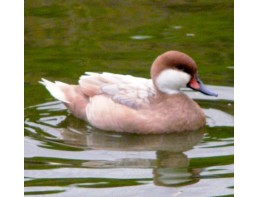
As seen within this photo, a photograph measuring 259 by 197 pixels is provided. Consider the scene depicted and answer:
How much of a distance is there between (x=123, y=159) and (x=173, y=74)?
1.50 meters

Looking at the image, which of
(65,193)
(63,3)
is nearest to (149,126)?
(65,193)

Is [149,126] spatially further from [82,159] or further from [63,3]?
[63,3]

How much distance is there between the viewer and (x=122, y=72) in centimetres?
1269

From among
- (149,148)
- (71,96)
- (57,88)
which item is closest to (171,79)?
(149,148)

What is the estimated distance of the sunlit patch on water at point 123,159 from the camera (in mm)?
9305

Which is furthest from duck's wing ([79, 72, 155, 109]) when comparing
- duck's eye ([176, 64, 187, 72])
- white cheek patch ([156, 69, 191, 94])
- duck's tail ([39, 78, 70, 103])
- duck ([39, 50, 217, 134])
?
duck's eye ([176, 64, 187, 72])

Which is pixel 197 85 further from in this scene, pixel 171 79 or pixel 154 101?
pixel 154 101

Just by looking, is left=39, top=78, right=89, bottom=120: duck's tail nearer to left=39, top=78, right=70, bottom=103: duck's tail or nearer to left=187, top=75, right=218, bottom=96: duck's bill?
left=39, top=78, right=70, bottom=103: duck's tail

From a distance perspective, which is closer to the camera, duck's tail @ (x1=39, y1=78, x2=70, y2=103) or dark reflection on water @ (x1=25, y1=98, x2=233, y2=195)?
dark reflection on water @ (x1=25, y1=98, x2=233, y2=195)

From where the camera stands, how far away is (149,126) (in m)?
10.9

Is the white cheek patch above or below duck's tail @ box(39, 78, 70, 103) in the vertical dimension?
above

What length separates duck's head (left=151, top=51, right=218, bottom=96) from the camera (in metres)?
11.1

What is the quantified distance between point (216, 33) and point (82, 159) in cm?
484

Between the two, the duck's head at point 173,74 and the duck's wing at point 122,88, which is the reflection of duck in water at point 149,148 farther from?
the duck's head at point 173,74
